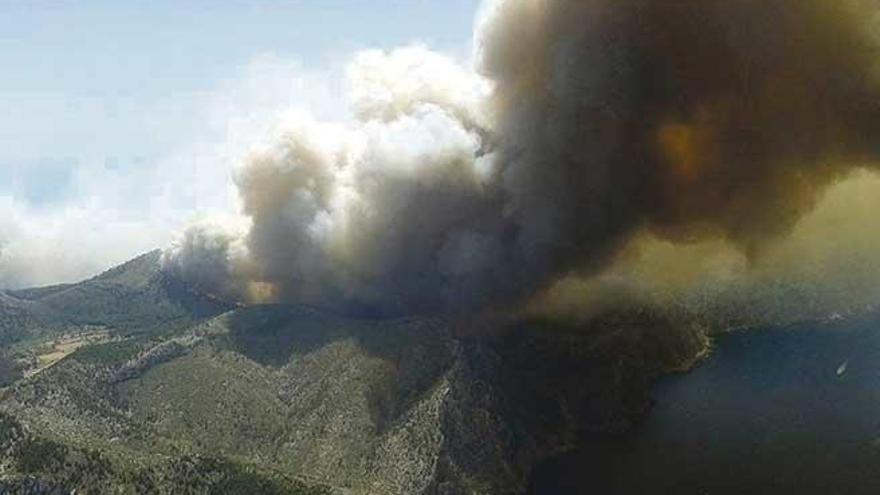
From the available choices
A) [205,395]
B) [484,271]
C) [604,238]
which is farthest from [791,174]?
[205,395]

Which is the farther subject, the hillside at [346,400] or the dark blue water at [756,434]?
the hillside at [346,400]

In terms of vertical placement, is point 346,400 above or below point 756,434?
below

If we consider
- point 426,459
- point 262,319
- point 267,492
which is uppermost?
point 262,319

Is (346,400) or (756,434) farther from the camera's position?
(346,400)

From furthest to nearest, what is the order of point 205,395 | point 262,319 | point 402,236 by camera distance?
1. point 262,319
2. point 402,236
3. point 205,395

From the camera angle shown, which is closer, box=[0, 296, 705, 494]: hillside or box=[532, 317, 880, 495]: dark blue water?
box=[532, 317, 880, 495]: dark blue water

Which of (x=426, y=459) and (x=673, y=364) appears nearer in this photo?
(x=426, y=459)

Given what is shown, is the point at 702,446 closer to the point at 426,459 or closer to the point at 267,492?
the point at 426,459

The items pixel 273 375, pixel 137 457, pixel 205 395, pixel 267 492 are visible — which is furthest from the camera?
pixel 273 375
